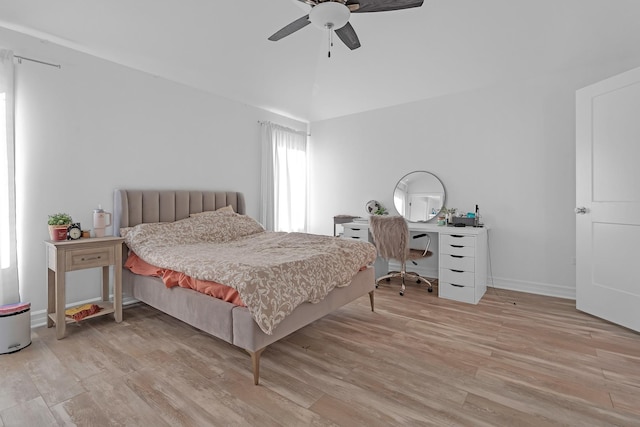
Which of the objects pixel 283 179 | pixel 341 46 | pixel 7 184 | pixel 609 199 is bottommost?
pixel 609 199

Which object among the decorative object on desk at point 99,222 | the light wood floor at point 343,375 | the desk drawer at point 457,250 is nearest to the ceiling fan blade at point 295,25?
the decorative object on desk at point 99,222

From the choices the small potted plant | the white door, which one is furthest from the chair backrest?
the small potted plant

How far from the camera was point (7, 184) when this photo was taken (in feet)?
8.50

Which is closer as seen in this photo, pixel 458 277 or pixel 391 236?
pixel 458 277

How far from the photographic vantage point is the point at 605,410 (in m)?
1.67

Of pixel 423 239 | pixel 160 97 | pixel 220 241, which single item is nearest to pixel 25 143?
pixel 160 97

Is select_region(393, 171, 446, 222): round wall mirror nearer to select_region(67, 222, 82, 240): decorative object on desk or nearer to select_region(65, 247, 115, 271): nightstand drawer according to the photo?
select_region(65, 247, 115, 271): nightstand drawer

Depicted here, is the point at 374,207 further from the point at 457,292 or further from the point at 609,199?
the point at 609,199

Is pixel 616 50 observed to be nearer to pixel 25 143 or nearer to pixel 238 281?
pixel 238 281

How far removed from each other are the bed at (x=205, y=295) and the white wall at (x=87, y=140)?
0.20m

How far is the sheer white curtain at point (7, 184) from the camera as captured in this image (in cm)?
258

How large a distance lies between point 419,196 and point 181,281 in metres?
3.40

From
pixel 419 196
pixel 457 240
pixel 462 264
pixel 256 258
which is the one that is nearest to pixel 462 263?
pixel 462 264

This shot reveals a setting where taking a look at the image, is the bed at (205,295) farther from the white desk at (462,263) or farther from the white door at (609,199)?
the white door at (609,199)
